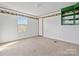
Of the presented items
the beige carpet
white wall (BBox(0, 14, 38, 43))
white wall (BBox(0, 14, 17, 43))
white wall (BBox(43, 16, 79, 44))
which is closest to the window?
white wall (BBox(0, 14, 38, 43))

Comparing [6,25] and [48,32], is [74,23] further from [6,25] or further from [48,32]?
[6,25]

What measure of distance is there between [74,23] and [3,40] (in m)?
4.25

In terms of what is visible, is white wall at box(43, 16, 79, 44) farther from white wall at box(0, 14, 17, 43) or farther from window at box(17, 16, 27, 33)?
white wall at box(0, 14, 17, 43)

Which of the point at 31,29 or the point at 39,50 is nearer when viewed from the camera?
the point at 39,50

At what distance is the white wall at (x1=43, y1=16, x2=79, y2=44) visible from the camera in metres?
5.16

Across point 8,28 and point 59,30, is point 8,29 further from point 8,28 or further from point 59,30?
point 59,30

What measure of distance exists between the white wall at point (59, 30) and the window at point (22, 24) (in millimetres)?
1972

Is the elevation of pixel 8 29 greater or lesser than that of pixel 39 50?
greater

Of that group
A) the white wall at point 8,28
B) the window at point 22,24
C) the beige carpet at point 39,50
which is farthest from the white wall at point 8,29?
the beige carpet at point 39,50

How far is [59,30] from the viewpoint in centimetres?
636

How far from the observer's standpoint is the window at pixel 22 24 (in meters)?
6.66

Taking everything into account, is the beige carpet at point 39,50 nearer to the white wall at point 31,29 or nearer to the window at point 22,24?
the window at point 22,24

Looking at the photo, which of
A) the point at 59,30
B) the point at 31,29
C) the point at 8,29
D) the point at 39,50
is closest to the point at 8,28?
the point at 8,29

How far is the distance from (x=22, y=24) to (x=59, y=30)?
2892 mm
